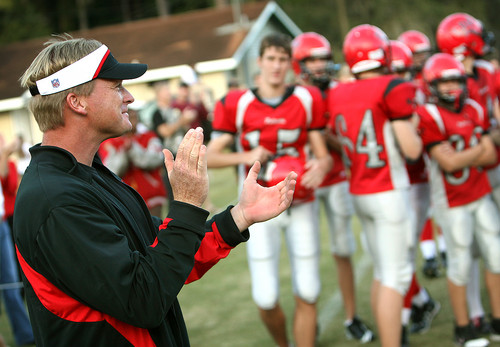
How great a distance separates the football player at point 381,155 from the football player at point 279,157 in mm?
296

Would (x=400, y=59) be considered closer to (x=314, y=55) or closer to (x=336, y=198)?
(x=314, y=55)

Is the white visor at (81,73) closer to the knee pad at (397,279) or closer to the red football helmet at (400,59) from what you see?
the knee pad at (397,279)

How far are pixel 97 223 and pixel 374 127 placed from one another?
3007 millimetres

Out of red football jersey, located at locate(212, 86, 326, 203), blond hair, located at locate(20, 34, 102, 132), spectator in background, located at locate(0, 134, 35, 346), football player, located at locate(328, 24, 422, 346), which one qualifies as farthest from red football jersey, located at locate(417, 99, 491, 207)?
spectator in background, located at locate(0, 134, 35, 346)

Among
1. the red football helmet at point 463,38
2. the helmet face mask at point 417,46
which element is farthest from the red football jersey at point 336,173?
the helmet face mask at point 417,46

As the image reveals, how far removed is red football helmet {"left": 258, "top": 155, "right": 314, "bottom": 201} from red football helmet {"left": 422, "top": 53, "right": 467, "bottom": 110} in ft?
3.96

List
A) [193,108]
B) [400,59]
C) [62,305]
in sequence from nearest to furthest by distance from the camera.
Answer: [62,305]
[400,59]
[193,108]

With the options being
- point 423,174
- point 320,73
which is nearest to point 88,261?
point 320,73

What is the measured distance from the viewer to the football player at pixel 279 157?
487cm

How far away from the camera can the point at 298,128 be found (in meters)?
4.98

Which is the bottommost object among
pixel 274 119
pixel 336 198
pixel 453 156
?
pixel 336 198

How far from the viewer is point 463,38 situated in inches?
237

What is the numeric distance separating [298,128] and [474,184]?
144 cm

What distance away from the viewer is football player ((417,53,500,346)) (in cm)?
496
